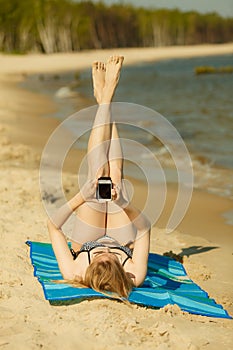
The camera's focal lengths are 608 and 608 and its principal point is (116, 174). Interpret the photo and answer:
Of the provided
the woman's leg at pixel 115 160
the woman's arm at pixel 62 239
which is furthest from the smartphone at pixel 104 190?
the woman's leg at pixel 115 160

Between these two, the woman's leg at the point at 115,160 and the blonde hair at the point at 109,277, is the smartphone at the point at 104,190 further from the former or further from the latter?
the woman's leg at the point at 115,160

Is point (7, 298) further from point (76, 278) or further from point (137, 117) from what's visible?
point (137, 117)

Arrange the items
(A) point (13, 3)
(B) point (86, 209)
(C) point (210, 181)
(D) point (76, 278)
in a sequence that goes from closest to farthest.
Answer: (D) point (76, 278) → (B) point (86, 209) → (C) point (210, 181) → (A) point (13, 3)

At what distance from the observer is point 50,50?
6994 cm

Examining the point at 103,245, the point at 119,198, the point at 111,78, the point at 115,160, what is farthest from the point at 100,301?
the point at 111,78

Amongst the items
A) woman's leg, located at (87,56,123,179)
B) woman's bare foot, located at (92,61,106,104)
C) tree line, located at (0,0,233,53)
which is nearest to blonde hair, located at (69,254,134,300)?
woman's leg, located at (87,56,123,179)

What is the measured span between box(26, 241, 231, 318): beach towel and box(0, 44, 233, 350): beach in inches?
A: 2.6

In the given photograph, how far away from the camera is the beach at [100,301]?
3.71 m

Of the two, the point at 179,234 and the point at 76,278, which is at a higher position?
the point at 76,278

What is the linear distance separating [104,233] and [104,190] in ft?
2.20

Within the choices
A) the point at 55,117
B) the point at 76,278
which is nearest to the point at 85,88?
the point at 55,117

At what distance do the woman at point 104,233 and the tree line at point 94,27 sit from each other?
6041 cm

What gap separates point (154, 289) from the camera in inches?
183

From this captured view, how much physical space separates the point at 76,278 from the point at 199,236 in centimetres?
226
